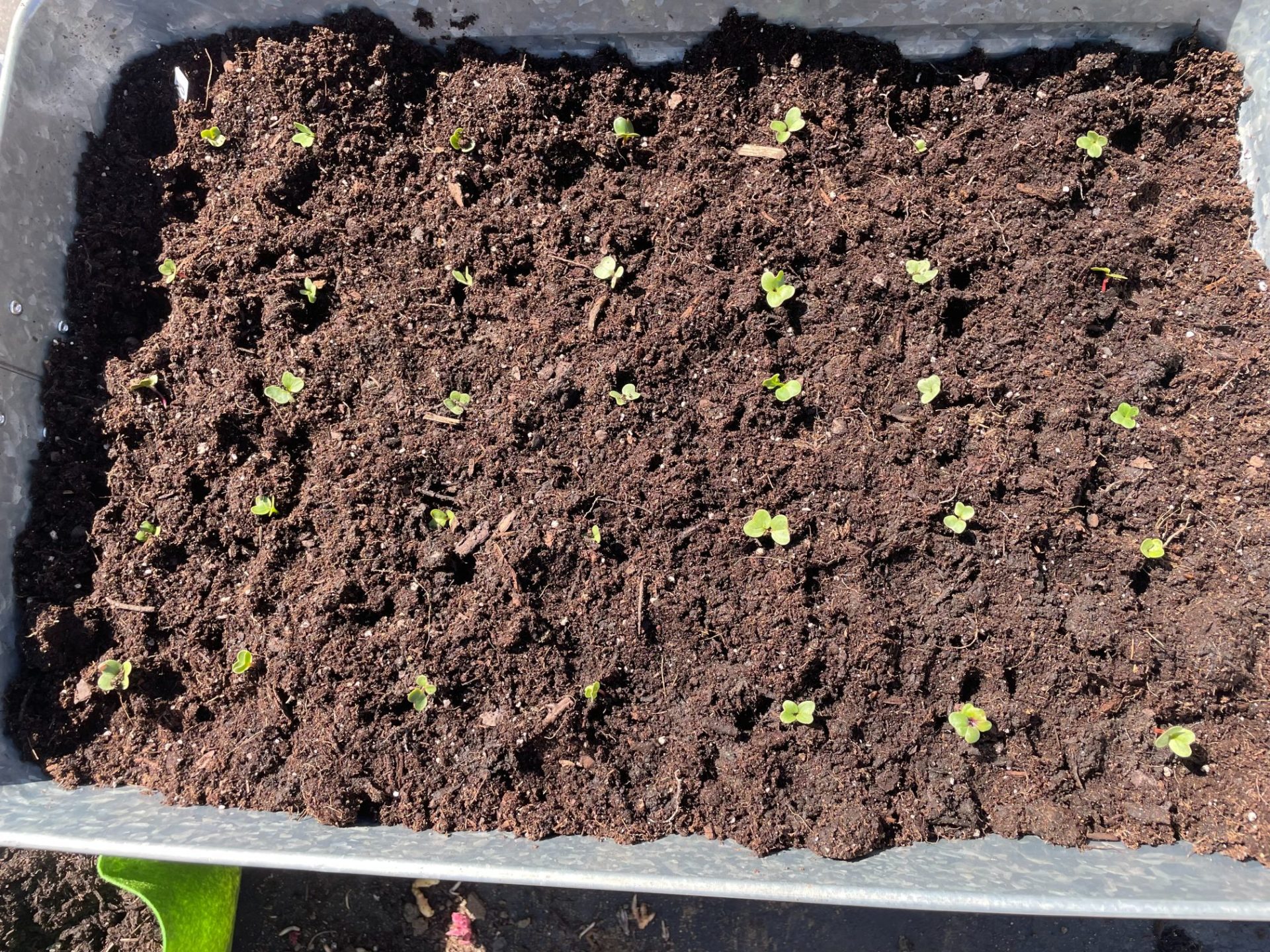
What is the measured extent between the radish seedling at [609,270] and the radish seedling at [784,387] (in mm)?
514

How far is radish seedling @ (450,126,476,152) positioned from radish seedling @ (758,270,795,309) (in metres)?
0.96

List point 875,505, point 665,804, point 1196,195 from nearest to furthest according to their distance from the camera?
point 665,804 < point 875,505 < point 1196,195

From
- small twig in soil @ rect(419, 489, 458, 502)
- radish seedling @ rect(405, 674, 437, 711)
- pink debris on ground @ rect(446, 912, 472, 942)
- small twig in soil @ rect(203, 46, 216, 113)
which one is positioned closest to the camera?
radish seedling @ rect(405, 674, 437, 711)

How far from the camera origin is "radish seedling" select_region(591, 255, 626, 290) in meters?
1.99

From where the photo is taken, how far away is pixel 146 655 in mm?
1920

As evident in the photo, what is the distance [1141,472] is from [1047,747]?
0.78 meters

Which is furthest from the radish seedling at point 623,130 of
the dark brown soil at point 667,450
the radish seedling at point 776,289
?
the radish seedling at point 776,289

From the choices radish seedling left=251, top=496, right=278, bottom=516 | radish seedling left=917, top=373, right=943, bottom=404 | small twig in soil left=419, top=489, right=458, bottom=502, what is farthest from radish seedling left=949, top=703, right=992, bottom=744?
radish seedling left=251, top=496, right=278, bottom=516

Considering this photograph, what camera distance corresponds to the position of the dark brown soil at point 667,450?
5.84 feet

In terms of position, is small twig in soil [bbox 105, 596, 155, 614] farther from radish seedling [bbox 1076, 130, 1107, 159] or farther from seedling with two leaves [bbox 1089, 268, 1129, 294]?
radish seedling [bbox 1076, 130, 1107, 159]

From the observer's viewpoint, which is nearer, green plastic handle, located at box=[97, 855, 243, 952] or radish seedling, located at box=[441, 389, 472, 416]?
green plastic handle, located at box=[97, 855, 243, 952]

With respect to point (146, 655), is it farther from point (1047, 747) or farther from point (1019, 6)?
point (1019, 6)

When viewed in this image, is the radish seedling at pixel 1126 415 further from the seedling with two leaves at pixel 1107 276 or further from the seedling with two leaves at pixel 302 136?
the seedling with two leaves at pixel 302 136

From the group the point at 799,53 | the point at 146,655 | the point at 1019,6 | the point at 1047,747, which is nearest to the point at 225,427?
the point at 146,655
